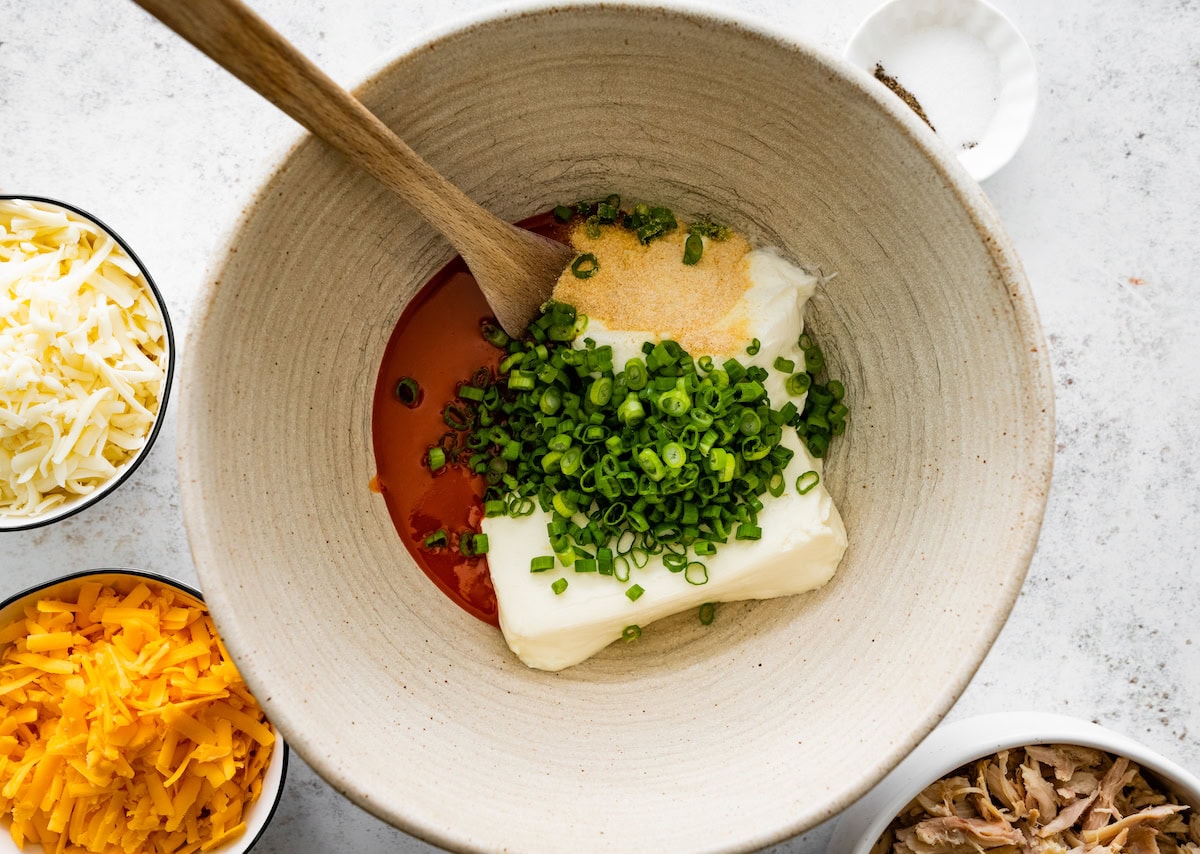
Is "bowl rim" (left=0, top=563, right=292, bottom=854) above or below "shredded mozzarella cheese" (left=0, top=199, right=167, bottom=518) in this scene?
below

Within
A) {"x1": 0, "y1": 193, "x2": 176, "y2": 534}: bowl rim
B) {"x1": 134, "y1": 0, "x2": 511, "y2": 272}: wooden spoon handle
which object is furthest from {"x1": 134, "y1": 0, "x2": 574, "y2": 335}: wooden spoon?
{"x1": 0, "y1": 193, "x2": 176, "y2": 534}: bowl rim

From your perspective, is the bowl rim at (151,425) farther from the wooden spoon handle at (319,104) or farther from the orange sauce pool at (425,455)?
the wooden spoon handle at (319,104)

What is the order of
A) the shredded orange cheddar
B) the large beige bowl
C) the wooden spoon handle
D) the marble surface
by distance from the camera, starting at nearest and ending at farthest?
the wooden spoon handle, the large beige bowl, the shredded orange cheddar, the marble surface

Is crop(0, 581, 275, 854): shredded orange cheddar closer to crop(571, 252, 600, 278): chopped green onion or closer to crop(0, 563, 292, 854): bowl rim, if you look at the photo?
crop(0, 563, 292, 854): bowl rim

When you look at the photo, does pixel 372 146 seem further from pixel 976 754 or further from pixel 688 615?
pixel 976 754

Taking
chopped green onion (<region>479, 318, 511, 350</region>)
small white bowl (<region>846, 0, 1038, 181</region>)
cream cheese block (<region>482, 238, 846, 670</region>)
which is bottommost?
cream cheese block (<region>482, 238, 846, 670</region>)

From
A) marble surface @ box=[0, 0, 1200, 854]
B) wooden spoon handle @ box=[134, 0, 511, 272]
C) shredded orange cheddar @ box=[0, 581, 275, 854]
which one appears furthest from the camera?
marble surface @ box=[0, 0, 1200, 854]
